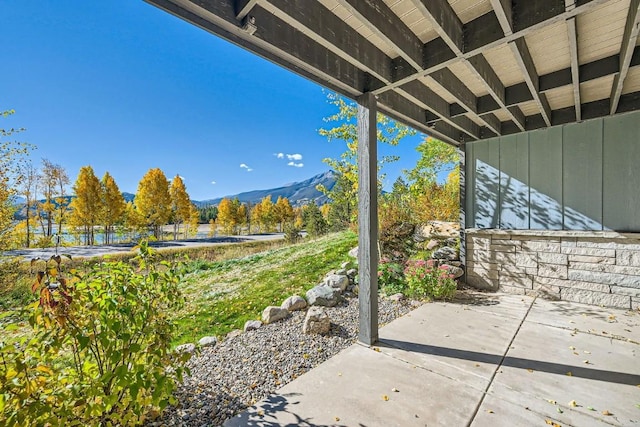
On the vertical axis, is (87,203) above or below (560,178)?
above

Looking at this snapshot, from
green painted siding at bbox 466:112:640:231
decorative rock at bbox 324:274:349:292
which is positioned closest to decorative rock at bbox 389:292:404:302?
decorative rock at bbox 324:274:349:292

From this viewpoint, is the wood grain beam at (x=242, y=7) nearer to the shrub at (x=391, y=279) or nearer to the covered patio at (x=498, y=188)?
the covered patio at (x=498, y=188)

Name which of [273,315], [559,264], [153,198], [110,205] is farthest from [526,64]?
[153,198]

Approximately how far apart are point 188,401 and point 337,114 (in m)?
6.69

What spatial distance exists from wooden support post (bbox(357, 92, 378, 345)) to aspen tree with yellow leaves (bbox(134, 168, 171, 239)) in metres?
17.7

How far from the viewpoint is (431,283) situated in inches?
157

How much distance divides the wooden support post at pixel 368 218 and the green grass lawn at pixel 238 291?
1859 mm

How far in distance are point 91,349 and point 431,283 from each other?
3882 millimetres

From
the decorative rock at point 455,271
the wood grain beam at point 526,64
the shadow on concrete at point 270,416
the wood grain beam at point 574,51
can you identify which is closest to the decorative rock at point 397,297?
the decorative rock at point 455,271

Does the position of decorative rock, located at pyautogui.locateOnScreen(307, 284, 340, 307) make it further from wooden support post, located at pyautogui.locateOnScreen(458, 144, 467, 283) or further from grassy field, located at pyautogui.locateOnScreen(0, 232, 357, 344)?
wooden support post, located at pyautogui.locateOnScreen(458, 144, 467, 283)

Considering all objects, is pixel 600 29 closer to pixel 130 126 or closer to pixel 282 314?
pixel 282 314

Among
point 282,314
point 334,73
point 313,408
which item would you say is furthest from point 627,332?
point 334,73

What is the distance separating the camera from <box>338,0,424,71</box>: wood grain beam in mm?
1625

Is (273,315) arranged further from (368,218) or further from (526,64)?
(526,64)
